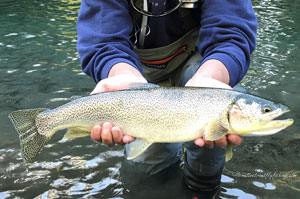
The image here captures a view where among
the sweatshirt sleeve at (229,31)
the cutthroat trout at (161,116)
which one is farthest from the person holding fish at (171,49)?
the cutthroat trout at (161,116)

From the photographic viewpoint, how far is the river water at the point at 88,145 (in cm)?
325

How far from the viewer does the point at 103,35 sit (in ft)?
10.1

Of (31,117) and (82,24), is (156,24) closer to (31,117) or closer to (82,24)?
(82,24)

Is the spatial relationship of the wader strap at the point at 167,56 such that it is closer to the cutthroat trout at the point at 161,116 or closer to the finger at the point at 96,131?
the cutthroat trout at the point at 161,116

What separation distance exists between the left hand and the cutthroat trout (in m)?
0.09

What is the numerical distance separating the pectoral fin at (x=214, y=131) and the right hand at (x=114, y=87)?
1.88ft

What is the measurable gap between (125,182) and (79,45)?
1.39 m

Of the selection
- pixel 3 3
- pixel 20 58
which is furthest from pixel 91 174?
pixel 3 3

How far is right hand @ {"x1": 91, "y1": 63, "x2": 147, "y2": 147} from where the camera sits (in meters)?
2.46

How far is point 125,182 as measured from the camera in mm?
3371

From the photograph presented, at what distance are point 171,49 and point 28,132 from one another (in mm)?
1561

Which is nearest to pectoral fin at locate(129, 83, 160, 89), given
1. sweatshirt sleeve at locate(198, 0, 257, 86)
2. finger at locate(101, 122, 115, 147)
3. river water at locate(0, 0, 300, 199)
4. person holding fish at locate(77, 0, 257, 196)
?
person holding fish at locate(77, 0, 257, 196)

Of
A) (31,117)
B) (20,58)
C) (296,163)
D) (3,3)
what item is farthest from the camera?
(3,3)

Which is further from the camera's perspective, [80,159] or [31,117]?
[80,159]
